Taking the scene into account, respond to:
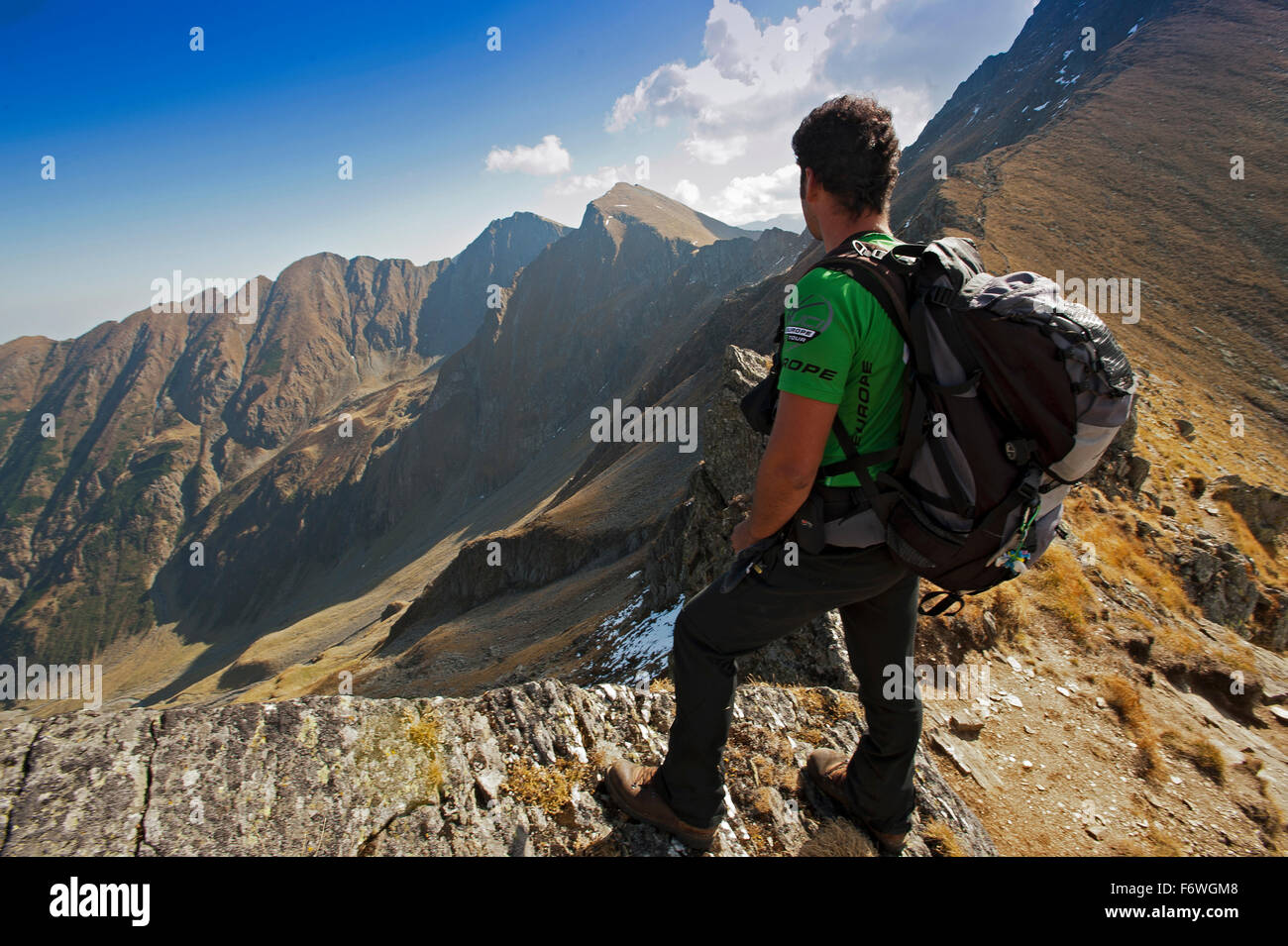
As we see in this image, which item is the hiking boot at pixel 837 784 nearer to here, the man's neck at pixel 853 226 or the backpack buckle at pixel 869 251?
the backpack buckle at pixel 869 251

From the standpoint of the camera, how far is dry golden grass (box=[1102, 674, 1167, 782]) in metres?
8.03

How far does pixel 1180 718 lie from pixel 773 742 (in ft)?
25.9

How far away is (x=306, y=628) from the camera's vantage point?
343 ft

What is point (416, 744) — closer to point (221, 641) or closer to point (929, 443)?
point (929, 443)

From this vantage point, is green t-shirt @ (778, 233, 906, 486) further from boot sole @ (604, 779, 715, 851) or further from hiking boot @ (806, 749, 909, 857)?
hiking boot @ (806, 749, 909, 857)

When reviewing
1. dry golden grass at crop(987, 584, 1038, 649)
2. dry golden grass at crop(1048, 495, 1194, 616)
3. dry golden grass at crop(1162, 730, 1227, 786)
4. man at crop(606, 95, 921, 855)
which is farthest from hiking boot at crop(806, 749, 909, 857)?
dry golden grass at crop(1048, 495, 1194, 616)

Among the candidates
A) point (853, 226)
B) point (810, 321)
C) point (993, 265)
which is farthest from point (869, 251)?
point (993, 265)

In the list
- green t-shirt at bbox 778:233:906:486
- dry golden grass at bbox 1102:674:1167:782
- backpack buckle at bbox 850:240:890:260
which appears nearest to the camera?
green t-shirt at bbox 778:233:906:486

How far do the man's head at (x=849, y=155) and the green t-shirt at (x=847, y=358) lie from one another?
0.27m

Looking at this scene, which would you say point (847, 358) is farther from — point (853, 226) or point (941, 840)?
point (941, 840)

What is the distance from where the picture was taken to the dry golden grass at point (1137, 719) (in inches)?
316

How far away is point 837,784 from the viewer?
521 cm
